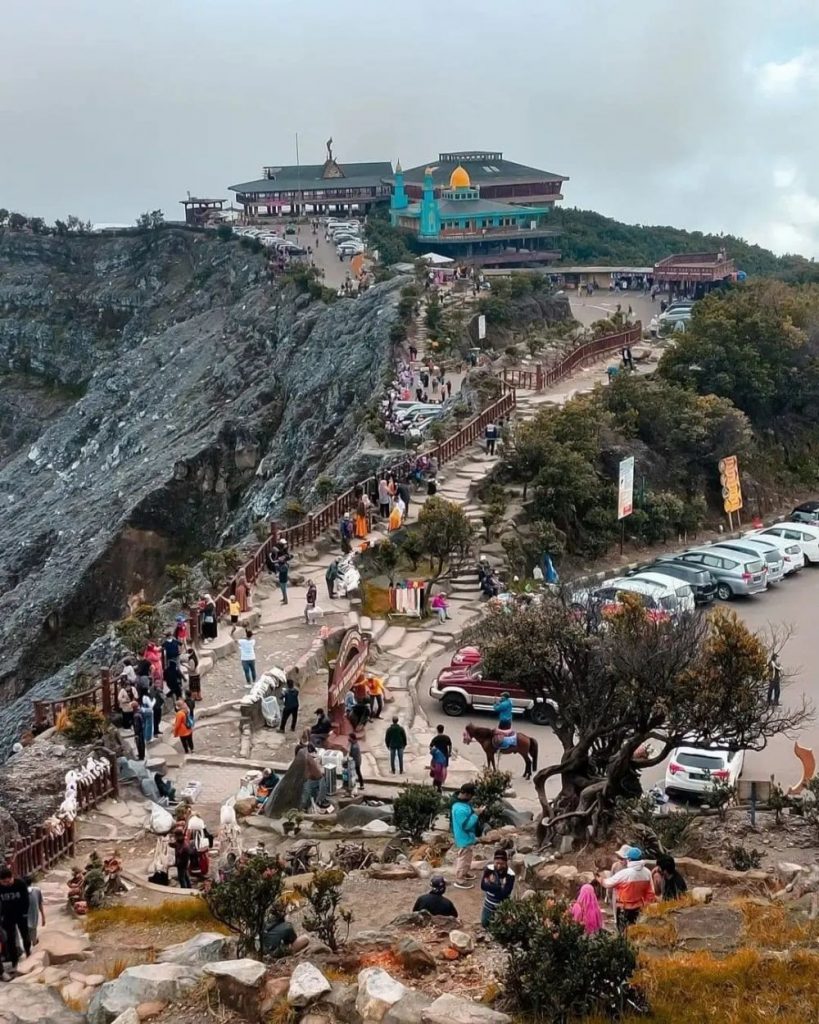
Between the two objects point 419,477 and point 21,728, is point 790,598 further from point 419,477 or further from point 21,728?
point 21,728

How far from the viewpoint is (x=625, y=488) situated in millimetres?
33469

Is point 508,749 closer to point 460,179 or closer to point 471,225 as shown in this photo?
point 471,225

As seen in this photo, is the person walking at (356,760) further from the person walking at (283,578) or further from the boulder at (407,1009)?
the boulder at (407,1009)

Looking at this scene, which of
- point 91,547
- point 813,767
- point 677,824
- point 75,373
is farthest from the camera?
point 75,373

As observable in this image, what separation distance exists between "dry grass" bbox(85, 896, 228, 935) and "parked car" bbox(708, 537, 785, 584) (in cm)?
2054

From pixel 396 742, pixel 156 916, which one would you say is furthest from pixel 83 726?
pixel 156 916

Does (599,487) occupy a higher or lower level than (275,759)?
higher

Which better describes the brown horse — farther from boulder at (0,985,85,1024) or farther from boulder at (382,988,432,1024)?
boulder at (382,988,432,1024)

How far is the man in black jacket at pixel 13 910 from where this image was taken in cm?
1386

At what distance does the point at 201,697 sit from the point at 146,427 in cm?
5530

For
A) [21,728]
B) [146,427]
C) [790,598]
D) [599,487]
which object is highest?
[146,427]

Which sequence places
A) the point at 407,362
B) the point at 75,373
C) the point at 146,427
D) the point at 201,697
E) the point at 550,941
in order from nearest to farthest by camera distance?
the point at 550,941 → the point at 201,697 → the point at 407,362 → the point at 146,427 → the point at 75,373

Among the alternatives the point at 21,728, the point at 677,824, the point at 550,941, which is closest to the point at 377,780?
the point at 677,824

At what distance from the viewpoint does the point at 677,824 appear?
53.9 ft
